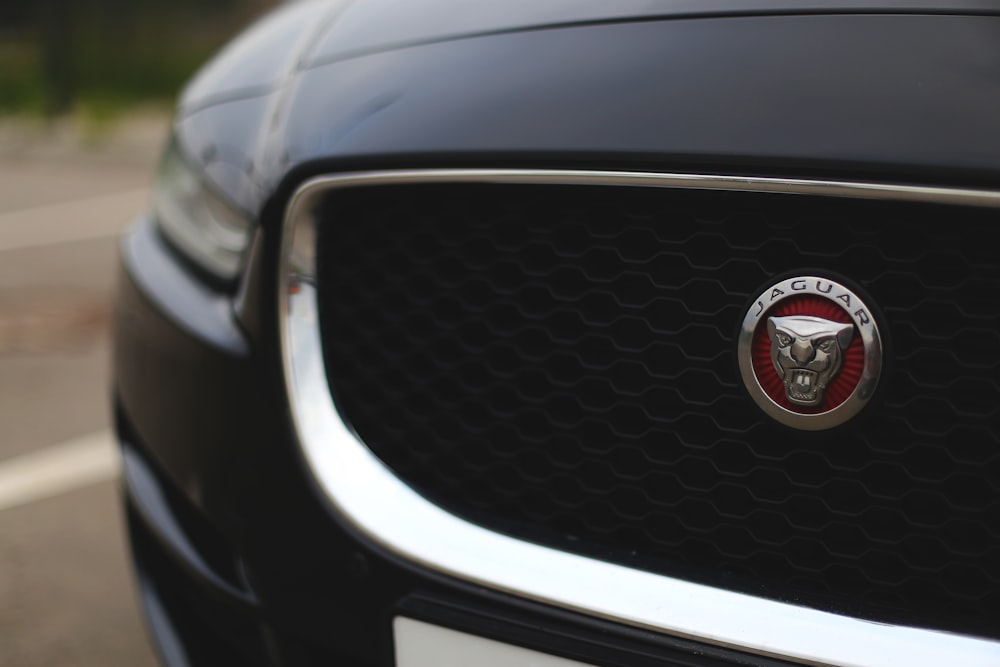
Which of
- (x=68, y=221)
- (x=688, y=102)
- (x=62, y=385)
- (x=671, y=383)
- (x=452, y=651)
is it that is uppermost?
(x=688, y=102)

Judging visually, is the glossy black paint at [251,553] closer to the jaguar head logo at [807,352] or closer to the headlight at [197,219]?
the headlight at [197,219]

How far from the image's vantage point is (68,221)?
6191 millimetres

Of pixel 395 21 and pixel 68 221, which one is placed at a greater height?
pixel 395 21

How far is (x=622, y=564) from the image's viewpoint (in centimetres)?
110

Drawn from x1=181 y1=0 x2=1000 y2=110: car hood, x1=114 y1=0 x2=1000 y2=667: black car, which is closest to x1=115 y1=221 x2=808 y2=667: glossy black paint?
x1=114 y1=0 x2=1000 y2=667: black car

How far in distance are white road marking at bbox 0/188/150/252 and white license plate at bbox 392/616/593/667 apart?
493cm

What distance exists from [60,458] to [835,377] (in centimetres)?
248

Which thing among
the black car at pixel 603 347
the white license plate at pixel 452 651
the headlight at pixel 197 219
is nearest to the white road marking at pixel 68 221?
the headlight at pixel 197 219

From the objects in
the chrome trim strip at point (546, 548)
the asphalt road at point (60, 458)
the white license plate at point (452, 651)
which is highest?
the chrome trim strip at point (546, 548)

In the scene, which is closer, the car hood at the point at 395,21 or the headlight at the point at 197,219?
the car hood at the point at 395,21

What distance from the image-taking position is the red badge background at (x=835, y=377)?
96 cm

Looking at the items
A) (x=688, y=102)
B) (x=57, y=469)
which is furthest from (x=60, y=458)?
(x=688, y=102)

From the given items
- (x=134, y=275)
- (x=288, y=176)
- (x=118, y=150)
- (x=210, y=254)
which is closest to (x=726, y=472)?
(x=288, y=176)

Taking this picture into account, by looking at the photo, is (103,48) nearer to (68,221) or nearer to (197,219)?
(68,221)
